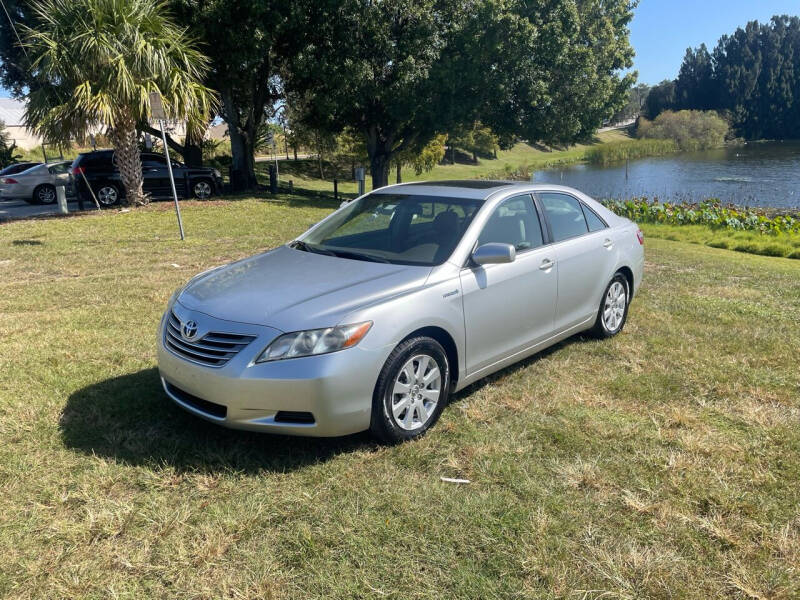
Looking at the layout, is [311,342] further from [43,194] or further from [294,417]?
[43,194]

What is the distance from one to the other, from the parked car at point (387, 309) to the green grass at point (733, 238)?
471 inches

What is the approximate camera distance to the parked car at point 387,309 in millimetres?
3186

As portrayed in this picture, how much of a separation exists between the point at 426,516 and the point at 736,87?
130 metres

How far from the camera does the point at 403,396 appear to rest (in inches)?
139

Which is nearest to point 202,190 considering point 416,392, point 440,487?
point 416,392

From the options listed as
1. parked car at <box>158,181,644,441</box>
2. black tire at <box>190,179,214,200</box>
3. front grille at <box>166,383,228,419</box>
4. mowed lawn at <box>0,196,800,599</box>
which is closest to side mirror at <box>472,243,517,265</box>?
parked car at <box>158,181,644,441</box>

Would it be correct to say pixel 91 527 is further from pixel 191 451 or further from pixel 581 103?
pixel 581 103

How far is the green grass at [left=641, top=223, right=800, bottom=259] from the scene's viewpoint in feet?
48.0

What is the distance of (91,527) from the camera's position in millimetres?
2771

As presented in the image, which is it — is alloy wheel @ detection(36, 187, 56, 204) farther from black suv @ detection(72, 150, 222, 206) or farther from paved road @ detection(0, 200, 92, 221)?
black suv @ detection(72, 150, 222, 206)

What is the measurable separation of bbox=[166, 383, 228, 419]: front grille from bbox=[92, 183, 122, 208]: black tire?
14.9 meters

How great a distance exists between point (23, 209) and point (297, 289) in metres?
18.3

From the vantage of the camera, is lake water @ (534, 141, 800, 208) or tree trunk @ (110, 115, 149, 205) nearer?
tree trunk @ (110, 115, 149, 205)

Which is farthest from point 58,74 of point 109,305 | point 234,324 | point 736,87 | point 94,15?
point 736,87
